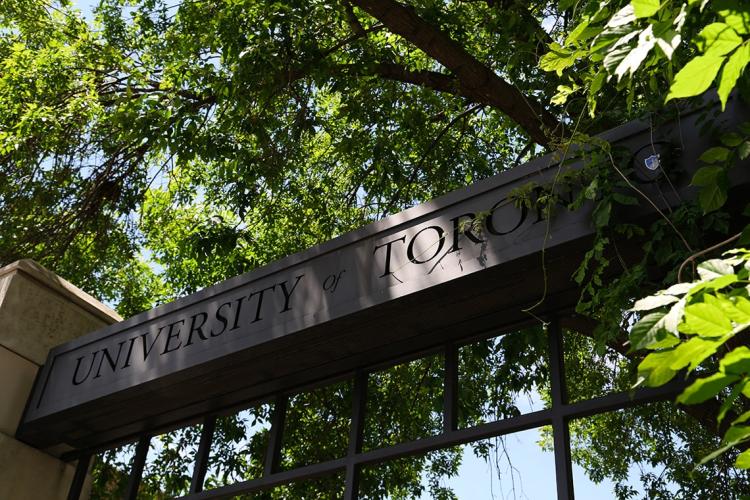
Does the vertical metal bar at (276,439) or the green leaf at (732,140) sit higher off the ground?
the green leaf at (732,140)

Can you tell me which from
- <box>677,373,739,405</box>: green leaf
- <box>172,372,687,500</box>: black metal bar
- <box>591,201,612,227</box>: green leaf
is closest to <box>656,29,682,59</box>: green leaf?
<box>677,373,739,405</box>: green leaf

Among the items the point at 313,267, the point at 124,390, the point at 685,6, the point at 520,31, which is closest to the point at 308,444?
the point at 124,390

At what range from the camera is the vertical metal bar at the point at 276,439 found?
423cm

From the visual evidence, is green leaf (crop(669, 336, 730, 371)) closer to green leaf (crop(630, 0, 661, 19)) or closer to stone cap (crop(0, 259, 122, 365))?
green leaf (crop(630, 0, 661, 19))

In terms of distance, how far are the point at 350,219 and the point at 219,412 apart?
3963 millimetres

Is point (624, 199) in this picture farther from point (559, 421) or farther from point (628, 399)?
point (559, 421)

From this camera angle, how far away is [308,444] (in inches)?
230

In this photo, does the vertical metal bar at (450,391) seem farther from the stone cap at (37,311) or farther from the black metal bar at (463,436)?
the stone cap at (37,311)

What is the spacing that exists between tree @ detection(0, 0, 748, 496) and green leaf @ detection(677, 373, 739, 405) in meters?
1.74

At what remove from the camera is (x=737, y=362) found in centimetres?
170

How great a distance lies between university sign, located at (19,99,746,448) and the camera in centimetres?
353

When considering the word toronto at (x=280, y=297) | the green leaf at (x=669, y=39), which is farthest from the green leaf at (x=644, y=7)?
the word toronto at (x=280, y=297)

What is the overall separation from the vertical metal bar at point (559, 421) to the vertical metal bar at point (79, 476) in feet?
9.72

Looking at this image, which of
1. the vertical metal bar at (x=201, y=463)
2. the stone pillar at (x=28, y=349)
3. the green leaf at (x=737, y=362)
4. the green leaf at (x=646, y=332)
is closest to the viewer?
the green leaf at (x=737, y=362)
